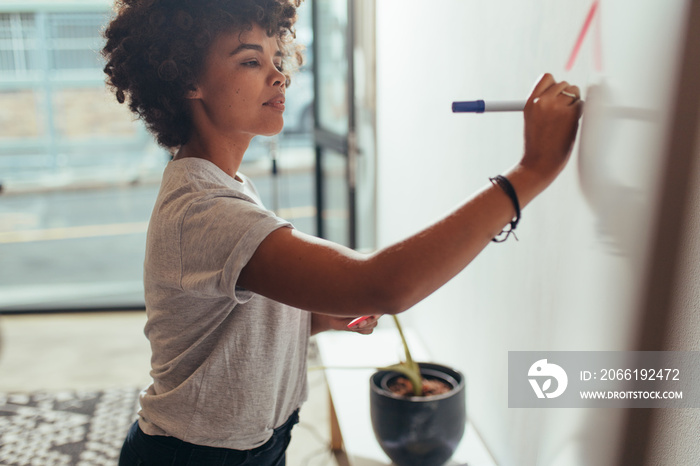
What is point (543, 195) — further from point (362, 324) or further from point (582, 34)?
point (362, 324)

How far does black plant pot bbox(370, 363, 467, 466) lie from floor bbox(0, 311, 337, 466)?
2.84 ft

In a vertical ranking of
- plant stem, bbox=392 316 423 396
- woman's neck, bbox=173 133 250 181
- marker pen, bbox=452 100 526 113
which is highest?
marker pen, bbox=452 100 526 113

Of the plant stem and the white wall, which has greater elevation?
the white wall

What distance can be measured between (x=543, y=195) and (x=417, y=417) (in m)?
0.51

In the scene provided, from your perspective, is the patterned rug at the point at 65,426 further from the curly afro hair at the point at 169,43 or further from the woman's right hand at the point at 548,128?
the woman's right hand at the point at 548,128

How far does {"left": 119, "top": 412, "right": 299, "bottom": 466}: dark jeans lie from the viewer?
96 cm

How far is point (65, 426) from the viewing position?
7.69 ft

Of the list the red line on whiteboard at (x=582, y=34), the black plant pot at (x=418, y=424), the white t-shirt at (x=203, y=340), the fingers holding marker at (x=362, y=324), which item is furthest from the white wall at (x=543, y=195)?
the white t-shirt at (x=203, y=340)

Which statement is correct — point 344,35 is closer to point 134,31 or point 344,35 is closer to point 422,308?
point 422,308

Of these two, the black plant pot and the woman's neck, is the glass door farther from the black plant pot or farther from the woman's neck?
the woman's neck

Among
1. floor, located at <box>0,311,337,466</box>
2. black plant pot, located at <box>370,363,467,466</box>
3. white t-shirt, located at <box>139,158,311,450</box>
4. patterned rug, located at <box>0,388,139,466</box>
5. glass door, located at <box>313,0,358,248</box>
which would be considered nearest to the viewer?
white t-shirt, located at <box>139,158,311,450</box>

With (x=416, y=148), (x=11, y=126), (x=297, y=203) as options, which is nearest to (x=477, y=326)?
(x=416, y=148)

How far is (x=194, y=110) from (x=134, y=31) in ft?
0.48

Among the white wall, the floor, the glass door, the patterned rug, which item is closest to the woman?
the white wall
